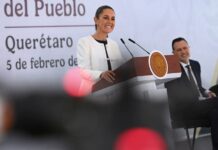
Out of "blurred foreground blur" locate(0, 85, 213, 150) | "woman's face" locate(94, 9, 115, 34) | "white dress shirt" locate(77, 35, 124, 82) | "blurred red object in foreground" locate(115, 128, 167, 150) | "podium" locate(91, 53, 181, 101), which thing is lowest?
"blurred red object in foreground" locate(115, 128, 167, 150)

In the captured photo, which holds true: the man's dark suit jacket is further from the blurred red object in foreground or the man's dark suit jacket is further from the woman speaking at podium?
the woman speaking at podium

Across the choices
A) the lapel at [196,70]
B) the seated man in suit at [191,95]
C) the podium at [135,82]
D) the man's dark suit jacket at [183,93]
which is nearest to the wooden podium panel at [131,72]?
the podium at [135,82]

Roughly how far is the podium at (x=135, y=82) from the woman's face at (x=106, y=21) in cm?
22

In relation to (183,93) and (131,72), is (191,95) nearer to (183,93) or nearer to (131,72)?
(183,93)

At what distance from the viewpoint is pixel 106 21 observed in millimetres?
2633

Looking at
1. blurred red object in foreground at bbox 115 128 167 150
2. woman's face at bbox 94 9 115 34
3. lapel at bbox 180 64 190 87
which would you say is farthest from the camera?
lapel at bbox 180 64 190 87

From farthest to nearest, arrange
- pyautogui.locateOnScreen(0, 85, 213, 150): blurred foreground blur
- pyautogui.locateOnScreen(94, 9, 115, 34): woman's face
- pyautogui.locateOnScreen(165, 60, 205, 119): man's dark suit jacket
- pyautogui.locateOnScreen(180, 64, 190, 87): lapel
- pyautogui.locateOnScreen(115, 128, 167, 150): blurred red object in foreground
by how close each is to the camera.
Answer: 1. pyautogui.locateOnScreen(180, 64, 190, 87): lapel
2. pyautogui.locateOnScreen(165, 60, 205, 119): man's dark suit jacket
3. pyautogui.locateOnScreen(94, 9, 115, 34): woman's face
4. pyautogui.locateOnScreen(115, 128, 167, 150): blurred red object in foreground
5. pyautogui.locateOnScreen(0, 85, 213, 150): blurred foreground blur

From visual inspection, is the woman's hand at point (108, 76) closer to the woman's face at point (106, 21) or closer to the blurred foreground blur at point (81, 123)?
the blurred foreground blur at point (81, 123)

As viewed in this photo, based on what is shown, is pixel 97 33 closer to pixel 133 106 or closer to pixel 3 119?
pixel 133 106

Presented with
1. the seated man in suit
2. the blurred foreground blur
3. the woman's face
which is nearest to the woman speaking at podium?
the woman's face

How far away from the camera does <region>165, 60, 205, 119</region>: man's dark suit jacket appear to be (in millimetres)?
2744

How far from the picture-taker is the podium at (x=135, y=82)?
248cm

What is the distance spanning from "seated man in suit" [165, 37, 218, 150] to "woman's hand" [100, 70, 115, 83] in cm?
44

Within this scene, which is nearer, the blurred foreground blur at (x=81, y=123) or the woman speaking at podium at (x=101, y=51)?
the blurred foreground blur at (x=81, y=123)
